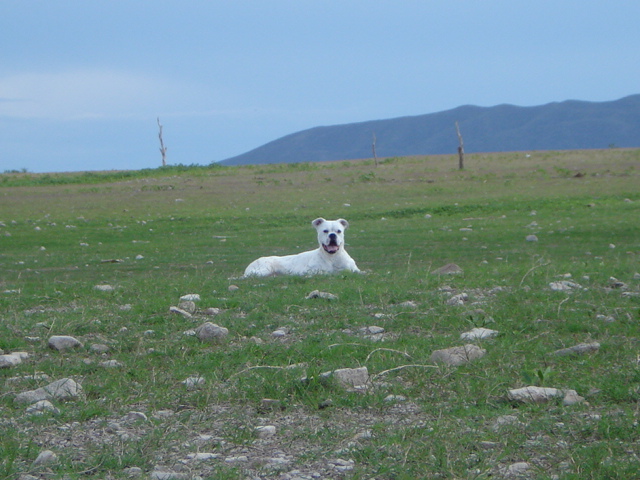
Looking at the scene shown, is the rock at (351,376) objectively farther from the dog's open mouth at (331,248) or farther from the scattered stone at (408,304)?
the dog's open mouth at (331,248)

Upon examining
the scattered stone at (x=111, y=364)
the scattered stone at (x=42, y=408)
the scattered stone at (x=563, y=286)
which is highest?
the scattered stone at (x=42, y=408)

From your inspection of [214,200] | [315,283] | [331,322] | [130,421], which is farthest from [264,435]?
[214,200]

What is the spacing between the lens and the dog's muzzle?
39.3ft

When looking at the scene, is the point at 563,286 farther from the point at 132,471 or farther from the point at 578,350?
the point at 132,471

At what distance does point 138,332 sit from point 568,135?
601ft

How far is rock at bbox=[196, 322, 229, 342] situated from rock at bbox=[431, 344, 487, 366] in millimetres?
1847

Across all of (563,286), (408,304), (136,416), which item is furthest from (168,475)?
(563,286)

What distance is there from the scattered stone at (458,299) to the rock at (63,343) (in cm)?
357

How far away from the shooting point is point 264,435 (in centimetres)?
412

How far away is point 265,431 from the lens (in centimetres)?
416

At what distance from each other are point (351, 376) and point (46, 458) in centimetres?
199

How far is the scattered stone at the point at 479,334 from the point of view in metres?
5.98

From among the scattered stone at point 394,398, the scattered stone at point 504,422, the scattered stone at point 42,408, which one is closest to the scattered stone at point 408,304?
the scattered stone at point 394,398

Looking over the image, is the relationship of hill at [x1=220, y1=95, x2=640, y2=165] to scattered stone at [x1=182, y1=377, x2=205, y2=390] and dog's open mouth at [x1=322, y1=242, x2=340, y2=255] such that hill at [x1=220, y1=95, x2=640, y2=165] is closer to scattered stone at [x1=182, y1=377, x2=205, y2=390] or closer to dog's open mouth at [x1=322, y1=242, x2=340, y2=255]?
dog's open mouth at [x1=322, y1=242, x2=340, y2=255]
